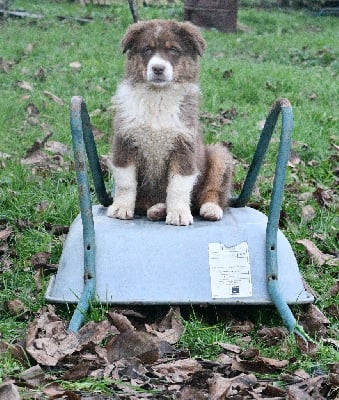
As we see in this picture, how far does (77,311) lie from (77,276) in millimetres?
290

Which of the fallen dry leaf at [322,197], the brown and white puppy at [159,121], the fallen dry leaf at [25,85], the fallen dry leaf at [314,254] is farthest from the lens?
the fallen dry leaf at [25,85]

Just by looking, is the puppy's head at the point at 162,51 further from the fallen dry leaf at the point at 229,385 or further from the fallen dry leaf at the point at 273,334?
the fallen dry leaf at the point at 229,385

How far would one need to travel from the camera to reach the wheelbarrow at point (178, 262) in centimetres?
397

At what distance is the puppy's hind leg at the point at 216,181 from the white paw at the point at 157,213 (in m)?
0.22

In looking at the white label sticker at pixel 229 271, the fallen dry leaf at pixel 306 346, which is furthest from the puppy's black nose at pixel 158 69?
the fallen dry leaf at pixel 306 346

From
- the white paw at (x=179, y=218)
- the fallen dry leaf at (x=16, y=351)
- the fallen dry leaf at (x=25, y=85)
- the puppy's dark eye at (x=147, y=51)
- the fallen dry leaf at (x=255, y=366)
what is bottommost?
the fallen dry leaf at (x=16, y=351)

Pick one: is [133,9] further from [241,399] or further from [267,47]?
[267,47]

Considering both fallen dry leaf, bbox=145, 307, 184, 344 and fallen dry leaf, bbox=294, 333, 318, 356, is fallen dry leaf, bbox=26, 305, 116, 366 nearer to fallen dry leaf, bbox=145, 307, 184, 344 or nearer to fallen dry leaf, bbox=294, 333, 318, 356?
fallen dry leaf, bbox=145, 307, 184, 344

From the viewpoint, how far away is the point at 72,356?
3.45 metres

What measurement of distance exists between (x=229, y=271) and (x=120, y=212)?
745 millimetres

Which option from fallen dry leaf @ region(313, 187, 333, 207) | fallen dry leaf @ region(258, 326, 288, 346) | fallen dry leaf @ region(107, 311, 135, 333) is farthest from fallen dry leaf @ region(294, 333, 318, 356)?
fallen dry leaf @ region(313, 187, 333, 207)

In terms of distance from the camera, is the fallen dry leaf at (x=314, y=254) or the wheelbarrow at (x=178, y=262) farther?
the fallen dry leaf at (x=314, y=254)

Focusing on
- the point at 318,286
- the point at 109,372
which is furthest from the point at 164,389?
the point at 318,286

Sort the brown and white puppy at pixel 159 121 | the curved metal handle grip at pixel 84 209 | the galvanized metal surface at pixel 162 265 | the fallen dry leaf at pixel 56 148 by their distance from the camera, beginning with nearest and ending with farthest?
the curved metal handle grip at pixel 84 209 < the galvanized metal surface at pixel 162 265 < the brown and white puppy at pixel 159 121 < the fallen dry leaf at pixel 56 148
